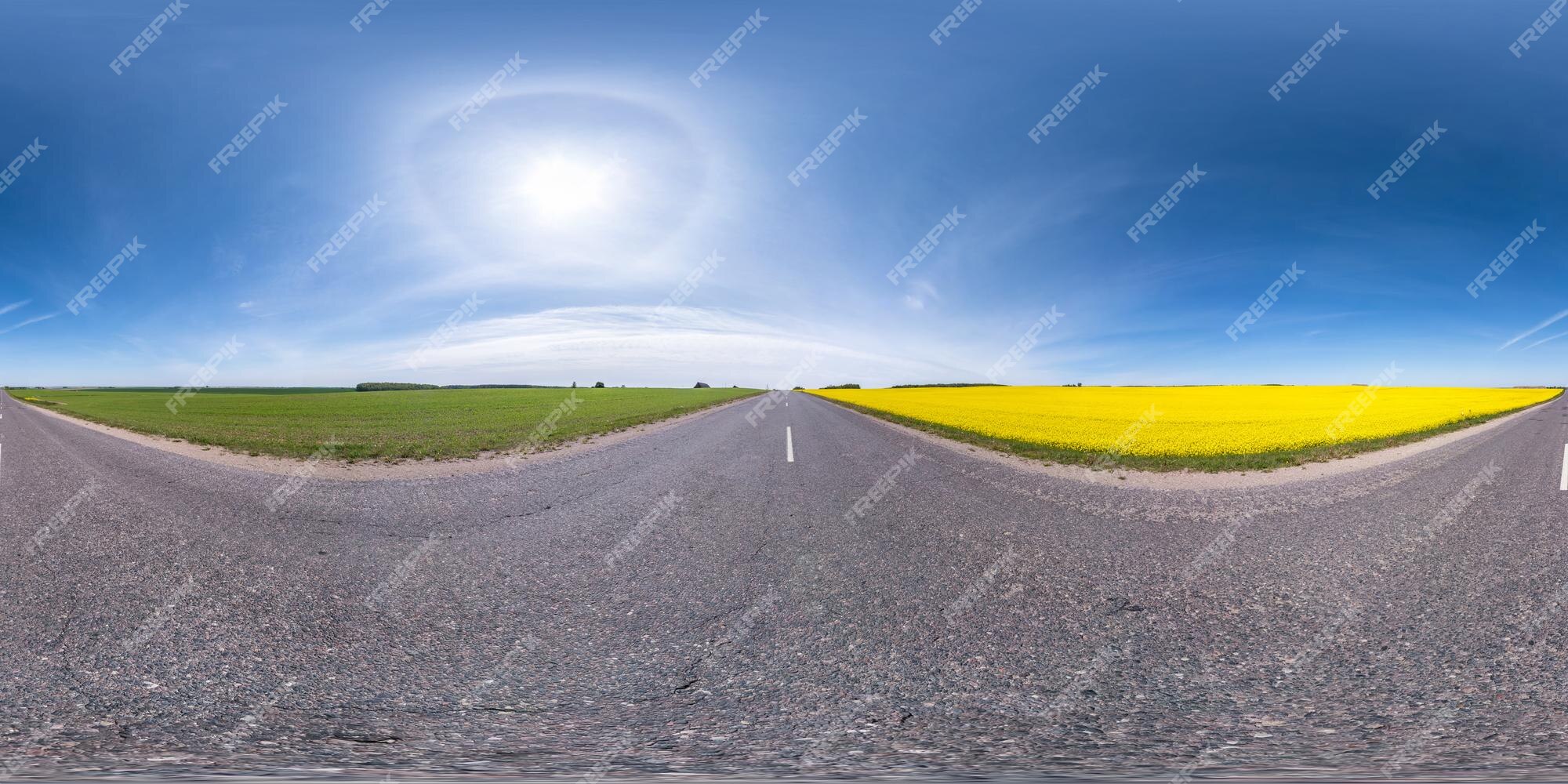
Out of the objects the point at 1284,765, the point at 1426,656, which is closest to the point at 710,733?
the point at 1284,765

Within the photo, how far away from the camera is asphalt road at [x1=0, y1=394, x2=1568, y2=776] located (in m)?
2.74

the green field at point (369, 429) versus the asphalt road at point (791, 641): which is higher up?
the green field at point (369, 429)

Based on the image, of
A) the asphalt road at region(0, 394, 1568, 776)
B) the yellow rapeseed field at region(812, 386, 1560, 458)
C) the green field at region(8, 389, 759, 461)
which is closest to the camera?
the asphalt road at region(0, 394, 1568, 776)


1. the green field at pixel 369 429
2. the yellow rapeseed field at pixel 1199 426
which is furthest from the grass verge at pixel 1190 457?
the green field at pixel 369 429

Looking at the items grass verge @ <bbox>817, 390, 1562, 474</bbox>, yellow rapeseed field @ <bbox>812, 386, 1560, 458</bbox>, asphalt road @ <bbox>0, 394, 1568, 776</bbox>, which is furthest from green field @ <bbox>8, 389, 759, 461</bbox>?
yellow rapeseed field @ <bbox>812, 386, 1560, 458</bbox>

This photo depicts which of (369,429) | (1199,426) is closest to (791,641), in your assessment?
(1199,426)

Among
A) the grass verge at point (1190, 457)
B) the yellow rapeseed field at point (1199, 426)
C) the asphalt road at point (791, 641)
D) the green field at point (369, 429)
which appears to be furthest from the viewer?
the green field at point (369, 429)

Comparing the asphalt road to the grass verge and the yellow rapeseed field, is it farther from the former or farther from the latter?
the yellow rapeseed field

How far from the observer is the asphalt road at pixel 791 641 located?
274cm

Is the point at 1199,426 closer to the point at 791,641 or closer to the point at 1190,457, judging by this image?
the point at 1190,457

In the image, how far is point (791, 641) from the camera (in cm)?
357

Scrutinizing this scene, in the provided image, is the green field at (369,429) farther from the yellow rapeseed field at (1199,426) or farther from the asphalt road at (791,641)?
the yellow rapeseed field at (1199,426)

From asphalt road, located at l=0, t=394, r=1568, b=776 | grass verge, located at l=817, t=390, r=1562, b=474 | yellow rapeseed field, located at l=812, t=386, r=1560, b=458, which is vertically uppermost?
yellow rapeseed field, located at l=812, t=386, r=1560, b=458

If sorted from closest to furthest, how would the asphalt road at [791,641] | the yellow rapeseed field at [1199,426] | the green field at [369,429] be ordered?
the asphalt road at [791,641] → the yellow rapeseed field at [1199,426] → the green field at [369,429]
